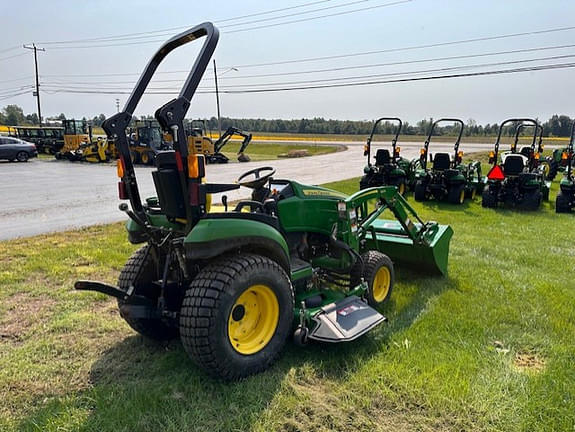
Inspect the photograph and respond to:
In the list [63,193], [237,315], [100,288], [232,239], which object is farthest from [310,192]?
[63,193]

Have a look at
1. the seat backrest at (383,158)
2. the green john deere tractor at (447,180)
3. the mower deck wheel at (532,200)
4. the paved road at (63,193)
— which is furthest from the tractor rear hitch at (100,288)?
the seat backrest at (383,158)

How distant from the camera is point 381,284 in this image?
455 cm

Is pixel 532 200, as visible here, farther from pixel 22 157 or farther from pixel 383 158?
pixel 22 157

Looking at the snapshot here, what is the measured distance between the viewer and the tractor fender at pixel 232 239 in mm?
2799

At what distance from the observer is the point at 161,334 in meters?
3.57

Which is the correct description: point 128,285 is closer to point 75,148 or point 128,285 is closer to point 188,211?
point 188,211

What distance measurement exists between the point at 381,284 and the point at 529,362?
151 cm

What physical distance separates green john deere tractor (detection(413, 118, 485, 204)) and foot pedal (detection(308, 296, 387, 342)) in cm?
790

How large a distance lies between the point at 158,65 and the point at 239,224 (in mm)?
1517

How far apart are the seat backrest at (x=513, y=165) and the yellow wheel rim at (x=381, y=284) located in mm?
7489

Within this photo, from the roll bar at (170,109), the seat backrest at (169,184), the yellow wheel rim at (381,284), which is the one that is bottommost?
the yellow wheel rim at (381,284)

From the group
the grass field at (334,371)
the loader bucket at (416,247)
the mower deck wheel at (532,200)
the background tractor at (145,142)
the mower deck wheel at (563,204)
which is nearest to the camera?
the grass field at (334,371)

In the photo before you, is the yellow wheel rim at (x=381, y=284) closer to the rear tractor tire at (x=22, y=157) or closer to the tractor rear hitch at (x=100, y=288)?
the tractor rear hitch at (x=100, y=288)

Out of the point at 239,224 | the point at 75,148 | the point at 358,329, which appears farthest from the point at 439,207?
the point at 75,148
